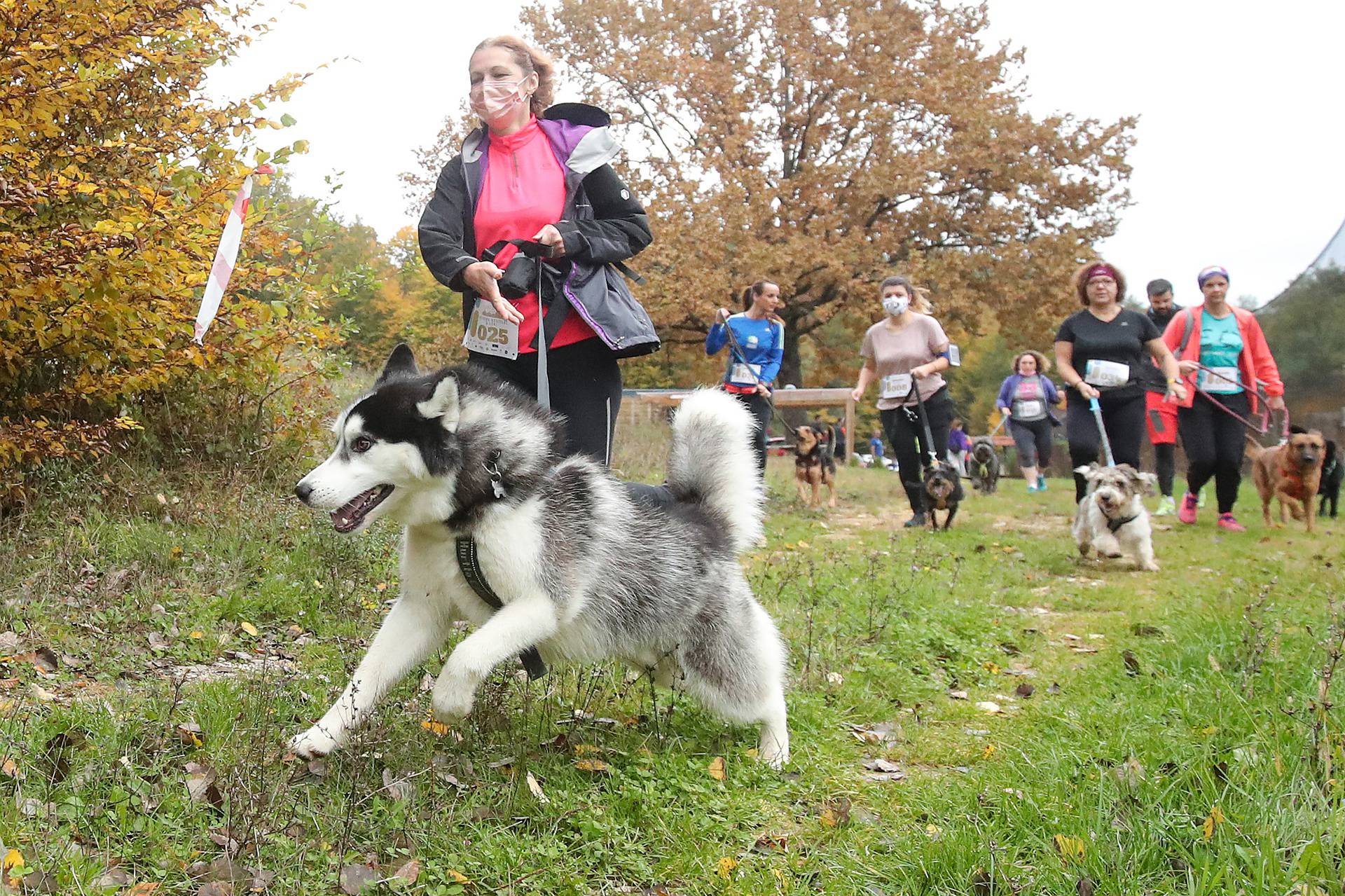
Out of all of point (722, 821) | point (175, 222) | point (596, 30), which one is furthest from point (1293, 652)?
point (596, 30)

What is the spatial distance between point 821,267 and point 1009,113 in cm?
627

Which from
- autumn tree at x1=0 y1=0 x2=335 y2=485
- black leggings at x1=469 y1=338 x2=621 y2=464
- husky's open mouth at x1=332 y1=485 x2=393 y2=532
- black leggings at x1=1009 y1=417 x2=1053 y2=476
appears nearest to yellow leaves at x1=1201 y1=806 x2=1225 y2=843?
black leggings at x1=469 y1=338 x2=621 y2=464

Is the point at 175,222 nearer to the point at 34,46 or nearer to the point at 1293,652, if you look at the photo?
the point at 34,46

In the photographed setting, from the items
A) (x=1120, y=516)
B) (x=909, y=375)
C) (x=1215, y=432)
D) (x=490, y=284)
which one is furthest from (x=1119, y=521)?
(x=490, y=284)

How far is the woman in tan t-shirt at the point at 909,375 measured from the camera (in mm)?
9461

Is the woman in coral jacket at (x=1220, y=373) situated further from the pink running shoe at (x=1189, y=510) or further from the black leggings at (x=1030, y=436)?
the black leggings at (x=1030, y=436)

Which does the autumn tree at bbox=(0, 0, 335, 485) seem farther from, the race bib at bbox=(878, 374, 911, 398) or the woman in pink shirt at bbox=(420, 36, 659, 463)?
the race bib at bbox=(878, 374, 911, 398)

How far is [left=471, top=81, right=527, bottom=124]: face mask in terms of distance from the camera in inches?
141

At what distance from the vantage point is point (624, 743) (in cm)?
340

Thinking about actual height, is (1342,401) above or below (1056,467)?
above

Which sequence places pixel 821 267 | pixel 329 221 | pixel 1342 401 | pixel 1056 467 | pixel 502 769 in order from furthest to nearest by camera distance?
pixel 1056 467, pixel 821 267, pixel 1342 401, pixel 329 221, pixel 502 769

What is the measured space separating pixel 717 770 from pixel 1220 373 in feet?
26.4

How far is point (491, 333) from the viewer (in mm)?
3615

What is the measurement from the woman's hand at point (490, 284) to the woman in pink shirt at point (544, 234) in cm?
11
